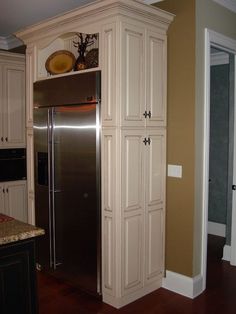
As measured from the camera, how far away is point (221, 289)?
10.9ft

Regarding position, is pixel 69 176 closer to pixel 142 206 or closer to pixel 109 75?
pixel 142 206

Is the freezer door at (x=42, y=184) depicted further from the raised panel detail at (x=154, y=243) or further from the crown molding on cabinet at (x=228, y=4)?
the crown molding on cabinet at (x=228, y=4)

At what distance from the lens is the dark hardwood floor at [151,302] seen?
291 centimetres

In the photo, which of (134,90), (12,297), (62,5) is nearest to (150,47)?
(134,90)

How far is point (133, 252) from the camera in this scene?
9.89 feet

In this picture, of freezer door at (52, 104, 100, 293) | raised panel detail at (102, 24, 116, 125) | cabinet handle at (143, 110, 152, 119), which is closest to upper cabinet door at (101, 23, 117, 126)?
raised panel detail at (102, 24, 116, 125)

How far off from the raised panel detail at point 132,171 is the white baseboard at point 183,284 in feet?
2.58

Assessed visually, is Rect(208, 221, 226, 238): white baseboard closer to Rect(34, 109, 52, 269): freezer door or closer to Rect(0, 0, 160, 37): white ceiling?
Rect(34, 109, 52, 269): freezer door

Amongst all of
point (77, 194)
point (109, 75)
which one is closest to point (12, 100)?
point (77, 194)

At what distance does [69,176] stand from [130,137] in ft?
2.37

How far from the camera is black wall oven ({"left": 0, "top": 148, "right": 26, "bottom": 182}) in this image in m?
4.43

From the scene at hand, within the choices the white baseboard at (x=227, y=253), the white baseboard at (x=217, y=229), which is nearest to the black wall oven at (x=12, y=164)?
the white baseboard at (x=227, y=253)

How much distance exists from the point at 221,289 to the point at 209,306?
387mm

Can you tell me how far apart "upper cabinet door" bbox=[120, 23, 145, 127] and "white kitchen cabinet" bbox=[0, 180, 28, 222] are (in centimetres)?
230
